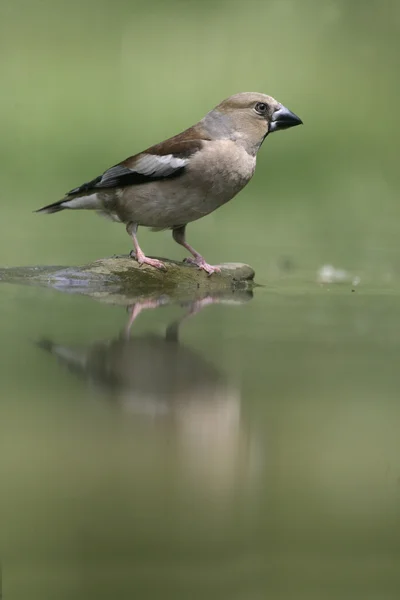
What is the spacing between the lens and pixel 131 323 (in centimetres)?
551

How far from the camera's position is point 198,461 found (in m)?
3.03

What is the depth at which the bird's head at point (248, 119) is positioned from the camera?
709cm

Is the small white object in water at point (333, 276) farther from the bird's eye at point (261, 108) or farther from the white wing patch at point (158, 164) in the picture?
the white wing patch at point (158, 164)

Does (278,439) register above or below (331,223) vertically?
above

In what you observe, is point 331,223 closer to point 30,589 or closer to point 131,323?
point 131,323

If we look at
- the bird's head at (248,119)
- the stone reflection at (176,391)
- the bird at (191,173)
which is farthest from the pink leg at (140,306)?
the bird's head at (248,119)

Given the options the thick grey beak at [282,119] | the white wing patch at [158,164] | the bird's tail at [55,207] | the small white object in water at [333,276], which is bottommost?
the small white object in water at [333,276]

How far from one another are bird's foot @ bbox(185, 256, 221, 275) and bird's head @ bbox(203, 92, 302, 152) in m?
0.89

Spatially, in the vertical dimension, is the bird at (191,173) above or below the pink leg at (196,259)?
above

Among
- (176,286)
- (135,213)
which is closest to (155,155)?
(135,213)

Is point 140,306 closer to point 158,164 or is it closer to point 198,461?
point 158,164

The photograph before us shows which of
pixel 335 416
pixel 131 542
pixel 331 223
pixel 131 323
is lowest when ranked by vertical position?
pixel 331 223

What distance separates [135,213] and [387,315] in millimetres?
2021

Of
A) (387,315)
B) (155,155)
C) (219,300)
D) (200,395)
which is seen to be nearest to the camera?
(200,395)
